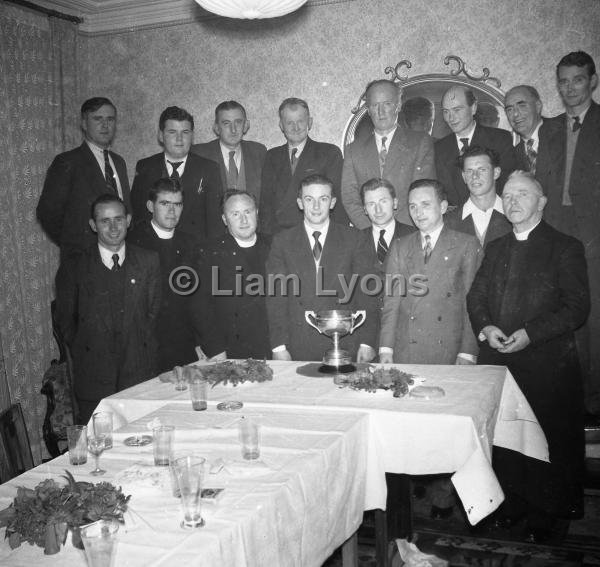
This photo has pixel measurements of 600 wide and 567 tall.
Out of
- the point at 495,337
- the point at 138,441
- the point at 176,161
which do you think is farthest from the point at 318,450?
the point at 176,161

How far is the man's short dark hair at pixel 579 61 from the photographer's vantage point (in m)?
4.66

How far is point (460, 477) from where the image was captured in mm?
2863

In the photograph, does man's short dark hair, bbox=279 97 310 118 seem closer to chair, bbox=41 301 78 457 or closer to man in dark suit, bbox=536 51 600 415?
man in dark suit, bbox=536 51 600 415

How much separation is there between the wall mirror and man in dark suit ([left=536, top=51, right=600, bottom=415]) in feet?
1.41

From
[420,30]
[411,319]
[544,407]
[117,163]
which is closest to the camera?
[544,407]

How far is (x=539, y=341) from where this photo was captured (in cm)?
434

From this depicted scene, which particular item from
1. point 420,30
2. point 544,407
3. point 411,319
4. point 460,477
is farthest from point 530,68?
point 460,477

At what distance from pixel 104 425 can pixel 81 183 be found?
4.01 m

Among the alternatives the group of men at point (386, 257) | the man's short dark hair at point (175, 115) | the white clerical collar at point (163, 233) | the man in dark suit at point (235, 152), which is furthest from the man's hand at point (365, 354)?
the man's short dark hair at point (175, 115)

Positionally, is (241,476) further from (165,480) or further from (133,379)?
(133,379)

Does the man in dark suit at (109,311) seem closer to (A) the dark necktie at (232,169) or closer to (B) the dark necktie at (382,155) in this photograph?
(A) the dark necktie at (232,169)

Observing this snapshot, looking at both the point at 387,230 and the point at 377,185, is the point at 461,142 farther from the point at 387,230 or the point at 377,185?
the point at 387,230

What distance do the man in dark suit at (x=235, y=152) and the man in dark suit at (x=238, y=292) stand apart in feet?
2.13

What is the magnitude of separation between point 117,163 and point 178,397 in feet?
11.0
